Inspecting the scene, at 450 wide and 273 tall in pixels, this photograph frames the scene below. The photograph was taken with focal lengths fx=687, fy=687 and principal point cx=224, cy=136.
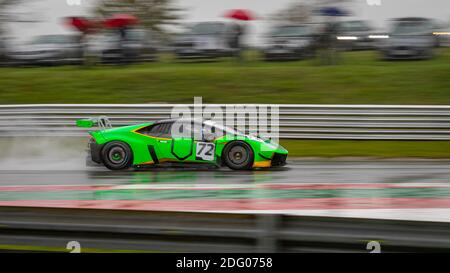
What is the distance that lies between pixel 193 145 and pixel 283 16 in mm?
25847

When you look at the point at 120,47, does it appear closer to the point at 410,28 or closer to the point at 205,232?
the point at 410,28

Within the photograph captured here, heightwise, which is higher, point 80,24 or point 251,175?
point 80,24

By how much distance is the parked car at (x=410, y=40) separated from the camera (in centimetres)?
2253

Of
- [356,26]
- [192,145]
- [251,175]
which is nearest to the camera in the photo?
[251,175]

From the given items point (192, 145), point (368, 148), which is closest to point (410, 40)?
point (368, 148)

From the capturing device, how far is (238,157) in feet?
38.3

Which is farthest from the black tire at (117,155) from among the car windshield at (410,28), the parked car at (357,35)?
the parked car at (357,35)

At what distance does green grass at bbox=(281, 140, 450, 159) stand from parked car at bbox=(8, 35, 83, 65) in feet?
35.5

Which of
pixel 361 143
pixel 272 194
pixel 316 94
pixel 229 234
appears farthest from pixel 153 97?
pixel 229 234

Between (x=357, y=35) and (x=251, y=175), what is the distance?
65.8 feet

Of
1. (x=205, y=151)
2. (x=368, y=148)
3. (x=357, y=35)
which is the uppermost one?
(x=357, y=35)

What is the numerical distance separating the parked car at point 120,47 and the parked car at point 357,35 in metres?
8.89

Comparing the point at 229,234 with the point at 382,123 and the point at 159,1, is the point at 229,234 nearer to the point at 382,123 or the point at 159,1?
the point at 382,123

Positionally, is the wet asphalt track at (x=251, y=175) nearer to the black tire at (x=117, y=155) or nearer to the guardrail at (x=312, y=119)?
the black tire at (x=117, y=155)
